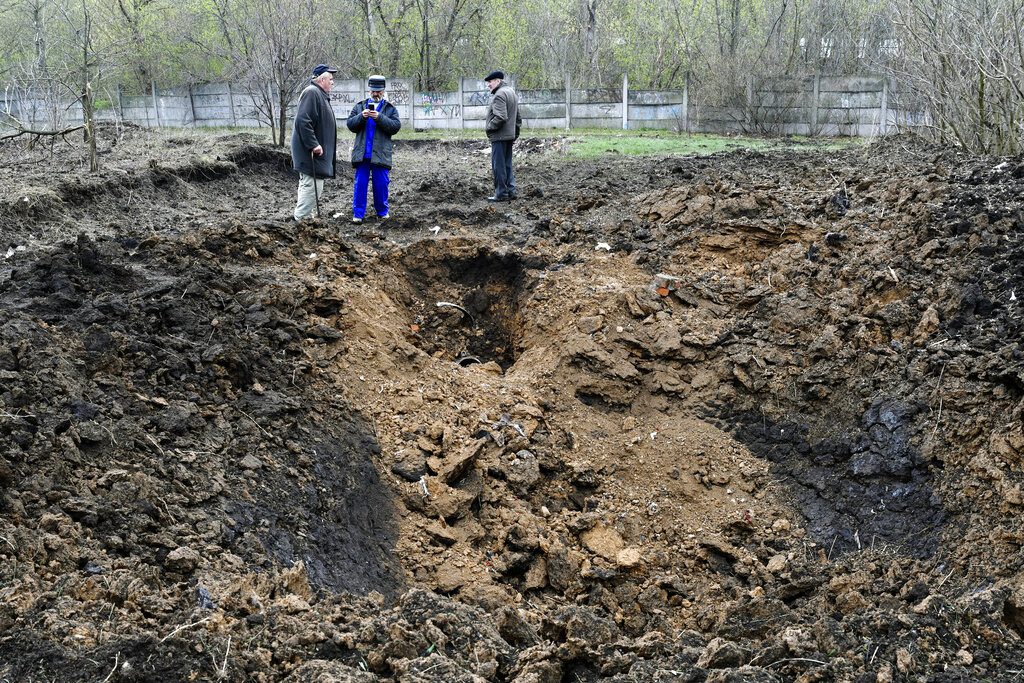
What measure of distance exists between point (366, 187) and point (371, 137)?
0.57 meters

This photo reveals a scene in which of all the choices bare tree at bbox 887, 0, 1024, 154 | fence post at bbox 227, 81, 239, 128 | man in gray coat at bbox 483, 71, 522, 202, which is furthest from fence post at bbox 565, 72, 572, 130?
man in gray coat at bbox 483, 71, 522, 202

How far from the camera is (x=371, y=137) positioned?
9297mm

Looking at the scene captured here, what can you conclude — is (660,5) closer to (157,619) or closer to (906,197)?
(906,197)

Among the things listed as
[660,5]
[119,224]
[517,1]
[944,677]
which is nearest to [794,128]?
[660,5]

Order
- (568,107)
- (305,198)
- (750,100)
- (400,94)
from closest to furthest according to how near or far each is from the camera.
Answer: (305,198) → (750,100) → (568,107) → (400,94)

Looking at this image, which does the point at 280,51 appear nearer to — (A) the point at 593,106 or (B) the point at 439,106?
(B) the point at 439,106

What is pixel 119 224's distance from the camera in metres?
10.0

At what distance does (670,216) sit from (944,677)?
605 centimetres

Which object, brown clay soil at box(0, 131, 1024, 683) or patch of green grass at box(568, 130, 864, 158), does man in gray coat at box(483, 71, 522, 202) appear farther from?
patch of green grass at box(568, 130, 864, 158)

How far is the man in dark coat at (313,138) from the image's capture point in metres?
9.17

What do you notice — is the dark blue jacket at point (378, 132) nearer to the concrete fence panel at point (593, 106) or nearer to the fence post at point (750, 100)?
the concrete fence panel at point (593, 106)

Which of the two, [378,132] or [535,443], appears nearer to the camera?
[535,443]

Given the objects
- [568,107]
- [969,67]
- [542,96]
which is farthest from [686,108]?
[969,67]

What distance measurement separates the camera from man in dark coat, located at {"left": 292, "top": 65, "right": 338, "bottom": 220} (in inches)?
361
